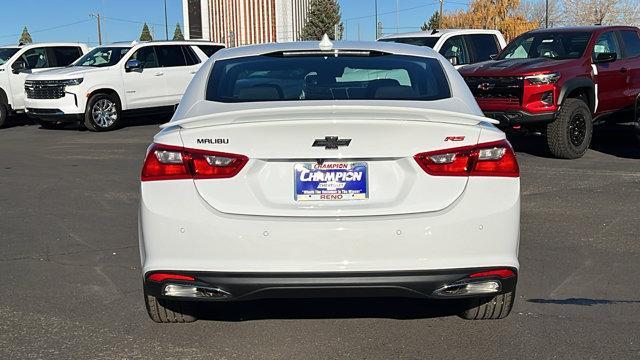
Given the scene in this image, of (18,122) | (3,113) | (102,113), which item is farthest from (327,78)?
(18,122)

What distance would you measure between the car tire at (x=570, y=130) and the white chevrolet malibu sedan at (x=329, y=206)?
7.16 m

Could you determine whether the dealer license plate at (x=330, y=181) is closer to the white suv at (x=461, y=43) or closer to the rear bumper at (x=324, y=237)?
the rear bumper at (x=324, y=237)

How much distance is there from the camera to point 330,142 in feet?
11.5

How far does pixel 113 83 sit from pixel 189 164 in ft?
43.9

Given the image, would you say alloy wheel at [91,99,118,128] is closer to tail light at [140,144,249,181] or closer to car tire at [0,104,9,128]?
car tire at [0,104,9,128]

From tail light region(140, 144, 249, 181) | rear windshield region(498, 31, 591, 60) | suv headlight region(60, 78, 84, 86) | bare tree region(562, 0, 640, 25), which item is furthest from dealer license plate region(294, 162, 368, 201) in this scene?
bare tree region(562, 0, 640, 25)

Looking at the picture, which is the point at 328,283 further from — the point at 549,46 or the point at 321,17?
the point at 321,17

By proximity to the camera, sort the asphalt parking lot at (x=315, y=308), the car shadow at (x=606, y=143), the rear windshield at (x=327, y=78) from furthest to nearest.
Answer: the car shadow at (x=606, y=143)
the rear windshield at (x=327, y=78)
the asphalt parking lot at (x=315, y=308)

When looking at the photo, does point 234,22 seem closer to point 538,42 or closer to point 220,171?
point 538,42

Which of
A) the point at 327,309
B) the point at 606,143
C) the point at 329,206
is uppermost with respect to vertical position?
the point at 329,206

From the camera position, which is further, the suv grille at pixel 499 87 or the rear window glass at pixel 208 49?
the rear window glass at pixel 208 49

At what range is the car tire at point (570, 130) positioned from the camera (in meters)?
10.4

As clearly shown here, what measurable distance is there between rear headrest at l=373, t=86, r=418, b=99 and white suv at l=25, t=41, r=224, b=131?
12.1 meters

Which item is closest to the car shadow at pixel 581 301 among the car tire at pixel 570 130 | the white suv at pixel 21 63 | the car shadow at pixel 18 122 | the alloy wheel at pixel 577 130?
the car tire at pixel 570 130
